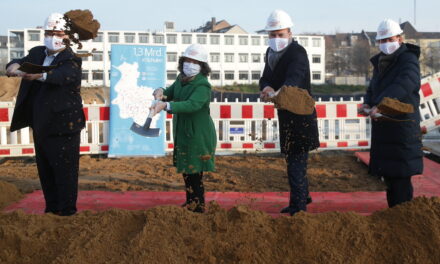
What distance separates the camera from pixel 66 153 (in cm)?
455

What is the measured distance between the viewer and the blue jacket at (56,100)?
4.43 meters

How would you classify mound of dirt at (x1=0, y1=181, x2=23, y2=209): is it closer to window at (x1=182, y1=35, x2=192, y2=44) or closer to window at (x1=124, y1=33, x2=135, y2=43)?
window at (x1=124, y1=33, x2=135, y2=43)

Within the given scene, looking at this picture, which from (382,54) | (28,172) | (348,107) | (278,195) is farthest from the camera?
(348,107)

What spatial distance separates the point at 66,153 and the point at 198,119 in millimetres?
1260

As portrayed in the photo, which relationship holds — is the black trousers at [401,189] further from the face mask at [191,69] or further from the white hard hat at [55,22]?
the white hard hat at [55,22]

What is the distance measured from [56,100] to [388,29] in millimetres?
3043

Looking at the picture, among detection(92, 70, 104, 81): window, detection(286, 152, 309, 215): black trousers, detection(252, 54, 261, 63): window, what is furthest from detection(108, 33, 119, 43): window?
detection(286, 152, 309, 215): black trousers

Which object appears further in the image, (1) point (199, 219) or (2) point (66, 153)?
(2) point (66, 153)

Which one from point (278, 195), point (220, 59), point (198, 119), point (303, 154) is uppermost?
point (220, 59)

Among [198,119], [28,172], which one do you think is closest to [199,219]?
[198,119]

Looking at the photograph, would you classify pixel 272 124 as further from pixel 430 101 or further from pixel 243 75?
pixel 243 75

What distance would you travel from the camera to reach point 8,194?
5.66 m

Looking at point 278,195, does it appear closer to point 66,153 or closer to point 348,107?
point 66,153

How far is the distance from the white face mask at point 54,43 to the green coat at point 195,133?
121cm
